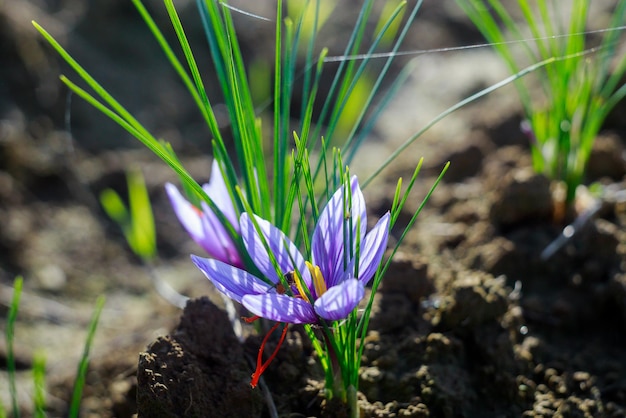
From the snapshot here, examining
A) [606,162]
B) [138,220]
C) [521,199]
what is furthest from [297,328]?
[606,162]

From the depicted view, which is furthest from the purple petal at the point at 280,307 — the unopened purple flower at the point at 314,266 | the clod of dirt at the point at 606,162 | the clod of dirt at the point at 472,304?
the clod of dirt at the point at 606,162

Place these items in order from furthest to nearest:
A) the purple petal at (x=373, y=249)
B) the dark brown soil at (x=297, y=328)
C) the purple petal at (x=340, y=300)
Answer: the dark brown soil at (x=297, y=328), the purple petal at (x=373, y=249), the purple petal at (x=340, y=300)

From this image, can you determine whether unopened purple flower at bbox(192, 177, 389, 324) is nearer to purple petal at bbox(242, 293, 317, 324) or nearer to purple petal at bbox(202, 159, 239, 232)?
purple petal at bbox(242, 293, 317, 324)

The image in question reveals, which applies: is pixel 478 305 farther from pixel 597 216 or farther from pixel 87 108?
pixel 87 108

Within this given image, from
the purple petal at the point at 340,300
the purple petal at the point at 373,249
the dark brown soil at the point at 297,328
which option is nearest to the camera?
the purple petal at the point at 340,300

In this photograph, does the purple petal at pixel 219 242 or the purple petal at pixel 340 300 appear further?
the purple petal at pixel 219 242

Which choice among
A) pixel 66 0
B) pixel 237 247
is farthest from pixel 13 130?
pixel 237 247

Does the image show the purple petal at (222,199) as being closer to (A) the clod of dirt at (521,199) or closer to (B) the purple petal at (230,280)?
(B) the purple petal at (230,280)
